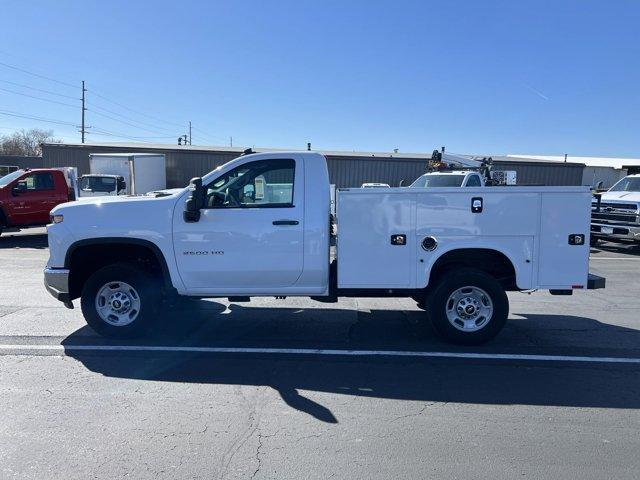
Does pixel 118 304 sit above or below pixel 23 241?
above

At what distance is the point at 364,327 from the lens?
6484mm

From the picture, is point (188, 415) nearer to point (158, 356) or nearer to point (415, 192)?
point (158, 356)

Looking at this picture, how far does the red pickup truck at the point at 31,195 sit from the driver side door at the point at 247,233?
12.0 metres

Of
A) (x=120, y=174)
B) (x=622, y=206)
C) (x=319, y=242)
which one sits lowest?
(x=319, y=242)

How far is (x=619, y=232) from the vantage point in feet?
46.5

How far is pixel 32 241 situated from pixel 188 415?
14177mm

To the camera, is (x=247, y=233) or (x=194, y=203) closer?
(x=194, y=203)

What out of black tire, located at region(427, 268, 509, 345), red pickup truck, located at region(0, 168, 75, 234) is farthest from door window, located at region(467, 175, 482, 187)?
red pickup truck, located at region(0, 168, 75, 234)

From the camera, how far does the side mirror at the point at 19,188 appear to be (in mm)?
15125

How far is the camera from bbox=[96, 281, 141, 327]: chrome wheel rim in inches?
230

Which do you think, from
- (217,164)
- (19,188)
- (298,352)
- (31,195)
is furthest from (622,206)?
(217,164)

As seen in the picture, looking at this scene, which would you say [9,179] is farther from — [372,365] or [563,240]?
[563,240]

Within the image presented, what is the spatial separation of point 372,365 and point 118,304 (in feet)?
9.88

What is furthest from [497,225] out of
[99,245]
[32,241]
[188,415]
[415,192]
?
[32,241]
